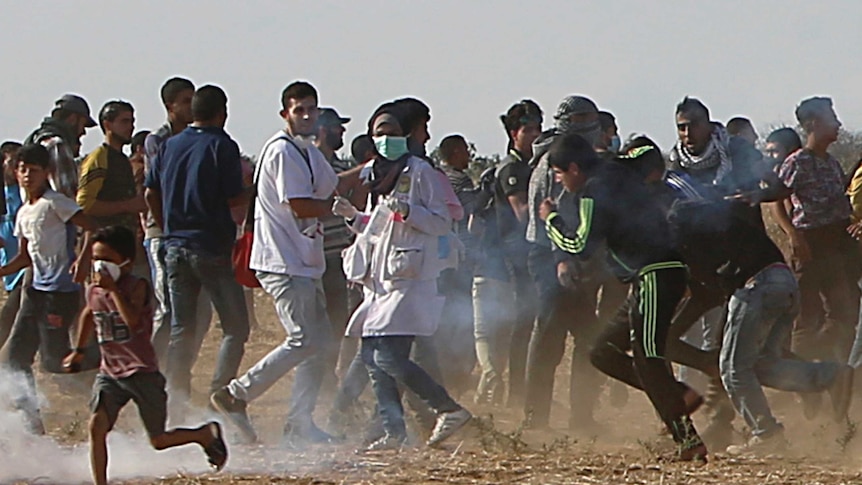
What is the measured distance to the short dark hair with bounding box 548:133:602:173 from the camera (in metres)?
7.41

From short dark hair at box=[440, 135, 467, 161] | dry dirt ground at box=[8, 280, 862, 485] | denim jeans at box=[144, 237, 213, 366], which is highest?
short dark hair at box=[440, 135, 467, 161]

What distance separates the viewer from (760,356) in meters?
7.97

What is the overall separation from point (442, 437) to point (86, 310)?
1941mm

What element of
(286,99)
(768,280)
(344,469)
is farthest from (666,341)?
(286,99)

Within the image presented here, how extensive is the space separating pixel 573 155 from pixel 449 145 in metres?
2.98

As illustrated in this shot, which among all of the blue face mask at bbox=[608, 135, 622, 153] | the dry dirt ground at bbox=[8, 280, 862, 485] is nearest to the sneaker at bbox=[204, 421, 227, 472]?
the dry dirt ground at bbox=[8, 280, 862, 485]

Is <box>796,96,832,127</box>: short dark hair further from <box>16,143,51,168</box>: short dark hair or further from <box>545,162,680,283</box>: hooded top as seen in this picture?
<box>16,143,51,168</box>: short dark hair

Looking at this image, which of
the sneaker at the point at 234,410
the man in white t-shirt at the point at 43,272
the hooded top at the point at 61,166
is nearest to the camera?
the sneaker at the point at 234,410

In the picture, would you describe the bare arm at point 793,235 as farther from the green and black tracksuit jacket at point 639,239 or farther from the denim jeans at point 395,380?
the denim jeans at point 395,380

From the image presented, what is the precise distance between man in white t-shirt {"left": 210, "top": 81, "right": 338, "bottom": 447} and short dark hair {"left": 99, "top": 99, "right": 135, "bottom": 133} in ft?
7.21

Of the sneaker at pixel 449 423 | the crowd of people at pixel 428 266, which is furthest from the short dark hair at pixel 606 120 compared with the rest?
the sneaker at pixel 449 423

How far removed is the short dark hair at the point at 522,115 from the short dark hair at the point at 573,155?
2109 mm

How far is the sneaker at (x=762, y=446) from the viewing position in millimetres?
7773

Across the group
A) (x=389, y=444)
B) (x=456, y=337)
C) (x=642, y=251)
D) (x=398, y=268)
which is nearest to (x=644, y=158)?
(x=642, y=251)
